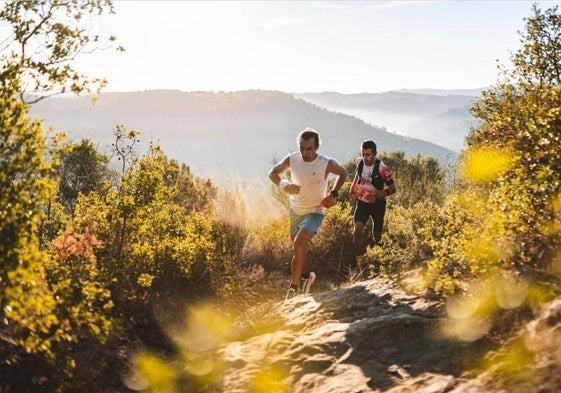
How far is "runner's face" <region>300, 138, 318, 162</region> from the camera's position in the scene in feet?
20.6

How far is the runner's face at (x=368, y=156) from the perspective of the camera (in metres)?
7.89

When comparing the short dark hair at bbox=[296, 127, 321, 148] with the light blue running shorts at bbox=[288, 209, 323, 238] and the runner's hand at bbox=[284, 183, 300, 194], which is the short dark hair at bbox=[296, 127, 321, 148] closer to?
the runner's hand at bbox=[284, 183, 300, 194]

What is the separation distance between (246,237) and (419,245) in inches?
159

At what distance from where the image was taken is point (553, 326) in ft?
11.7

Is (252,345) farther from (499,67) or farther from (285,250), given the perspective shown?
(499,67)

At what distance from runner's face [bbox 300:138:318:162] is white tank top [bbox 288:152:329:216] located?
0.07 metres

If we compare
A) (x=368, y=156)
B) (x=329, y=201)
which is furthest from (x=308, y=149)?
(x=368, y=156)

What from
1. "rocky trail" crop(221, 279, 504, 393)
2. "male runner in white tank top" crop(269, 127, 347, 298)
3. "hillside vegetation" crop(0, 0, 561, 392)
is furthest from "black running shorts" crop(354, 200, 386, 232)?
"rocky trail" crop(221, 279, 504, 393)

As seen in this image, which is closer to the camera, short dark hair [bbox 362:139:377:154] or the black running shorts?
short dark hair [bbox 362:139:377:154]

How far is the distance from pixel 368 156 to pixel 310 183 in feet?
6.33

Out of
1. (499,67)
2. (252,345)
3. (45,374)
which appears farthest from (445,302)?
(499,67)

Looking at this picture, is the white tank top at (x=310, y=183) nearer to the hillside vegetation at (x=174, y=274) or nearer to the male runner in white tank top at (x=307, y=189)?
the male runner in white tank top at (x=307, y=189)

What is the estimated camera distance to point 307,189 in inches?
253

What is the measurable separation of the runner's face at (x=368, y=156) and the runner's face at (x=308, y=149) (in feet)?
5.78
